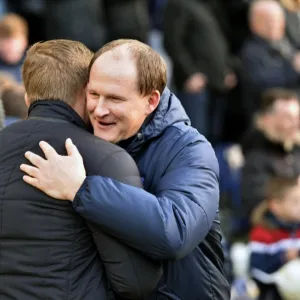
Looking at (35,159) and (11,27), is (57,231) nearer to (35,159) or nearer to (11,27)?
(35,159)

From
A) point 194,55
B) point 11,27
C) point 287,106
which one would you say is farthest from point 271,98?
point 11,27

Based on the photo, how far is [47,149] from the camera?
3594mm

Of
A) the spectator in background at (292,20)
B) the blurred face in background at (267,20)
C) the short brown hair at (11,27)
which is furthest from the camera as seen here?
the spectator in background at (292,20)

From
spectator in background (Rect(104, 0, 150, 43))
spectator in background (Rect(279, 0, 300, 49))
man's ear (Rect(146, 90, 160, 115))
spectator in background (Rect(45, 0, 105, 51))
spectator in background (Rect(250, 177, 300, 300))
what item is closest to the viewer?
man's ear (Rect(146, 90, 160, 115))

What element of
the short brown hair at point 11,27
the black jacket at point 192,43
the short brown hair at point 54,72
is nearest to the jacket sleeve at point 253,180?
the black jacket at point 192,43

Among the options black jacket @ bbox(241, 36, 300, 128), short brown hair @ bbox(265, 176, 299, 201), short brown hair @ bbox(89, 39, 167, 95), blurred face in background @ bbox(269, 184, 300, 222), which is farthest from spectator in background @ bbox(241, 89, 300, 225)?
short brown hair @ bbox(89, 39, 167, 95)

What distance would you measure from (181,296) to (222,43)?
712cm

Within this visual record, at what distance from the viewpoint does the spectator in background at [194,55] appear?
10.2 metres

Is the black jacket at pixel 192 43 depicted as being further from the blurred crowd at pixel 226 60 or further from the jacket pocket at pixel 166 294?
the jacket pocket at pixel 166 294

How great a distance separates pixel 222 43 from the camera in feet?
35.1

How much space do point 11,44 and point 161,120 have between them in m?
5.70

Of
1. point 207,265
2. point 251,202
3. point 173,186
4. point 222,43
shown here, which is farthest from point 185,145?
point 222,43

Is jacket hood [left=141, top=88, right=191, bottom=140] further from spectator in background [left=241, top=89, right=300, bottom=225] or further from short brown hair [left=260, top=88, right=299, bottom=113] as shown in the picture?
short brown hair [left=260, top=88, right=299, bottom=113]

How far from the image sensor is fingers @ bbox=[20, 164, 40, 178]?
11.7 ft
